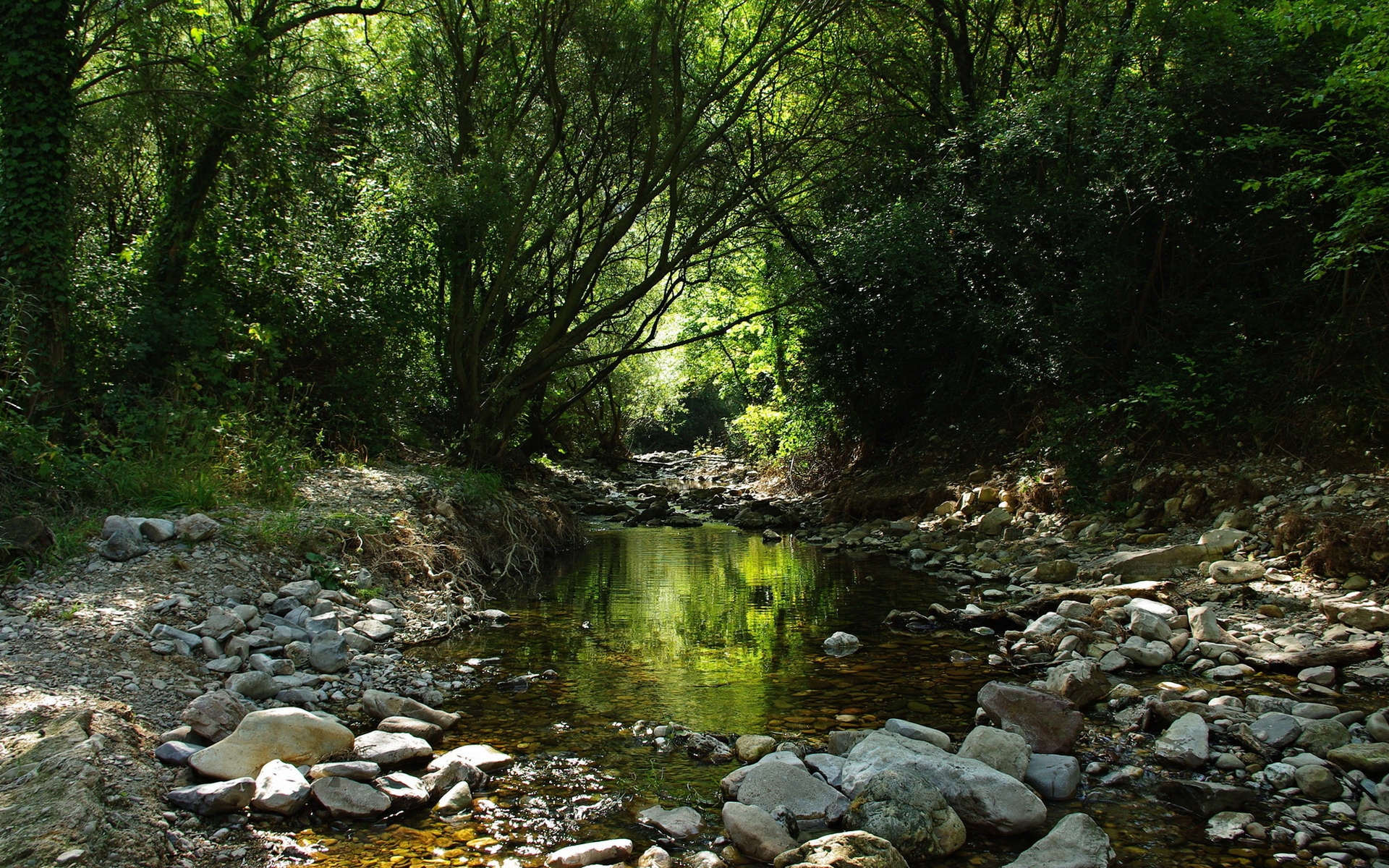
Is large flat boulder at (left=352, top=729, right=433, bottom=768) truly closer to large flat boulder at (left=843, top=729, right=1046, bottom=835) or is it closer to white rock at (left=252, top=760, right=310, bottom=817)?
white rock at (left=252, top=760, right=310, bottom=817)

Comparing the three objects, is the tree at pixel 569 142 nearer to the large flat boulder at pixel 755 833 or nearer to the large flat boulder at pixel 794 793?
the large flat boulder at pixel 794 793

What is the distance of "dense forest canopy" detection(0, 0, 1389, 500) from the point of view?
718 cm

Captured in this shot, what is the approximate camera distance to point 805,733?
14.3 ft

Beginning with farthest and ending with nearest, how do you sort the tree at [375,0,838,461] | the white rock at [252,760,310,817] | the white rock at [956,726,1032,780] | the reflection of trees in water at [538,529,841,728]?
the tree at [375,0,838,461], the reflection of trees in water at [538,529,841,728], the white rock at [956,726,1032,780], the white rock at [252,760,310,817]

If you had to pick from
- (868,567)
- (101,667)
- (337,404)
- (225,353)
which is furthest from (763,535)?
(101,667)

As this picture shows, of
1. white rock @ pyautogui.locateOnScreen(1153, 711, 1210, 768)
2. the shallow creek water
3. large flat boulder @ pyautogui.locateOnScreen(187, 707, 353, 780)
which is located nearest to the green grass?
the shallow creek water

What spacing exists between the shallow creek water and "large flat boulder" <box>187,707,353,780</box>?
1.81ft

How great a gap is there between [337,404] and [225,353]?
6.24ft

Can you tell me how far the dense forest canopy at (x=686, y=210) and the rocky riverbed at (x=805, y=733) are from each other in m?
1.65

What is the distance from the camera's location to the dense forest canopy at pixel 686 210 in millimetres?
7184

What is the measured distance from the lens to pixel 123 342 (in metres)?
7.80

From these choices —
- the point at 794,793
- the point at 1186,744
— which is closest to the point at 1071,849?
the point at 794,793

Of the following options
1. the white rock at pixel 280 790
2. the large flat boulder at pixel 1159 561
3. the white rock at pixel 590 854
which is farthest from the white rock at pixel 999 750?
the large flat boulder at pixel 1159 561

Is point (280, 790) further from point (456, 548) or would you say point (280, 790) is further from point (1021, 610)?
point (1021, 610)
